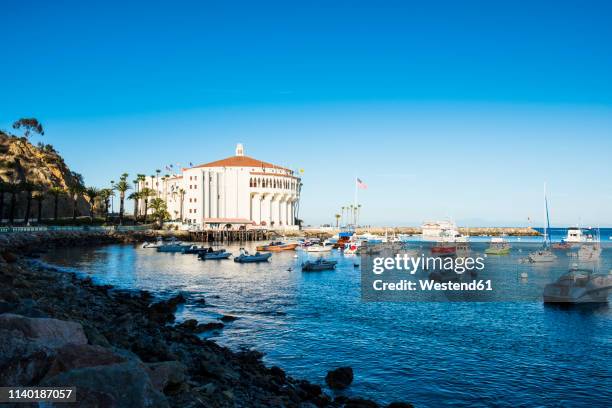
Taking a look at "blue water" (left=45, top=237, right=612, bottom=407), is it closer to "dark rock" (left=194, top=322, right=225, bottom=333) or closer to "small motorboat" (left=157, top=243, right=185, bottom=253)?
"dark rock" (left=194, top=322, right=225, bottom=333)

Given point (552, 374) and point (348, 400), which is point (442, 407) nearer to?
point (348, 400)

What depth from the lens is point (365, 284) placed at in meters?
45.2

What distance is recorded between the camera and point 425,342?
24.2 meters

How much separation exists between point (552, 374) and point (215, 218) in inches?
4656

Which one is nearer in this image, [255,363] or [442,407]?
[442,407]

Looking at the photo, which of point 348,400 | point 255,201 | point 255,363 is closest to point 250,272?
point 255,363

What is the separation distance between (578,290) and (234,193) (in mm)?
106574

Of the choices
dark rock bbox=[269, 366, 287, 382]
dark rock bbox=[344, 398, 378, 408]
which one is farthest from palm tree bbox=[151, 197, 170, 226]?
dark rock bbox=[344, 398, 378, 408]

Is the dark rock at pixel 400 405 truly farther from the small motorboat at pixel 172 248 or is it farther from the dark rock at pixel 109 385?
the small motorboat at pixel 172 248

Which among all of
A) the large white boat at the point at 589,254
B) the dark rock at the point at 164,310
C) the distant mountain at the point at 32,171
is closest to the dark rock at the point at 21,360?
the dark rock at the point at 164,310

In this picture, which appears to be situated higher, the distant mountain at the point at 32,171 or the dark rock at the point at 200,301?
the distant mountain at the point at 32,171

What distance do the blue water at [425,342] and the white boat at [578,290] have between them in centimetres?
165

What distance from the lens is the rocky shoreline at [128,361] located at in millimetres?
7043

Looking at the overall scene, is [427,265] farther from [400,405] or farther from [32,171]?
[32,171]
